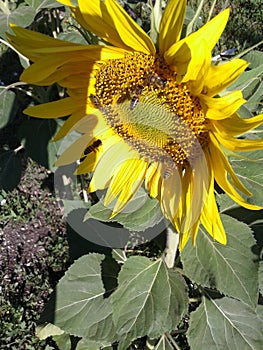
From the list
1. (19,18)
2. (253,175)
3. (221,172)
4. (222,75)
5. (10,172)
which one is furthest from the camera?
(10,172)

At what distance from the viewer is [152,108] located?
3.43ft

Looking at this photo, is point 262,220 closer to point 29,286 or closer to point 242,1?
point 29,286

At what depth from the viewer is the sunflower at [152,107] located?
36.1 inches

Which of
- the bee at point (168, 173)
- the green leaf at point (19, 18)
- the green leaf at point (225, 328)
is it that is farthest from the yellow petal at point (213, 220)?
the green leaf at point (19, 18)

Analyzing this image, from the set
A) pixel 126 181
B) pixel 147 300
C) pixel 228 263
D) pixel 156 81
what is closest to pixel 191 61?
pixel 156 81

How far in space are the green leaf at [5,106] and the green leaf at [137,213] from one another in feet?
1.88

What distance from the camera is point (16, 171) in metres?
2.01

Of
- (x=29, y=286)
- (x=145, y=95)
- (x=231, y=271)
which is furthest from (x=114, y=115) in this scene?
(x=29, y=286)

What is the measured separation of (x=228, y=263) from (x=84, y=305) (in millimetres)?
467

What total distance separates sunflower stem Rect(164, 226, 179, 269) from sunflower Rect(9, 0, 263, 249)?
0.53 ft

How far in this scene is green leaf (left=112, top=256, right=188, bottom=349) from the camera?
1.30 metres

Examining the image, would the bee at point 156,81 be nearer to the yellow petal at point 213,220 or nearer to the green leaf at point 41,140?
the yellow petal at point 213,220

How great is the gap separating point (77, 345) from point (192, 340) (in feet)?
1.43

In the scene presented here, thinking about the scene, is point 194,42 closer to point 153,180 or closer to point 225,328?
point 153,180
